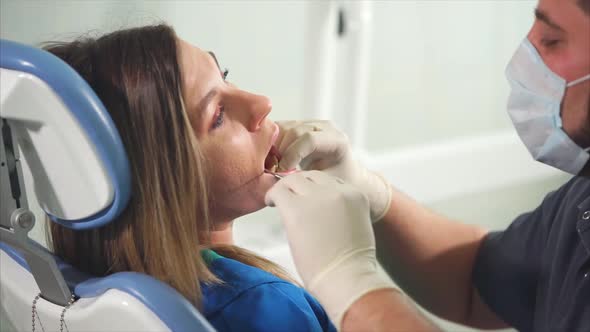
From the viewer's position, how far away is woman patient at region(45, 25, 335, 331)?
0.97 meters

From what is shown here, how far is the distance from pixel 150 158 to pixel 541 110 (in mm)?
664

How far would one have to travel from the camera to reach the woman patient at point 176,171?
0.97 m

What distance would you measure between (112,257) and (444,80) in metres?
1.48

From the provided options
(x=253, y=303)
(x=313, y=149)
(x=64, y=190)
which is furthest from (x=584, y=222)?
(x=64, y=190)

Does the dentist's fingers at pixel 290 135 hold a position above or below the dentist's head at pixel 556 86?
below

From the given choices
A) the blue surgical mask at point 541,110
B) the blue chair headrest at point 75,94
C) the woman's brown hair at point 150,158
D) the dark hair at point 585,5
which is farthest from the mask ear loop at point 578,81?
the blue chair headrest at point 75,94

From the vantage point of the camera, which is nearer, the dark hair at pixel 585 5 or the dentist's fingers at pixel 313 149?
the dark hair at pixel 585 5

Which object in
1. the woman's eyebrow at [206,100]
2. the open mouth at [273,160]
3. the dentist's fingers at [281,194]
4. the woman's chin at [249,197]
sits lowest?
the woman's chin at [249,197]

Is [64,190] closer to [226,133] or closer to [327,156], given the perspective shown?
[226,133]

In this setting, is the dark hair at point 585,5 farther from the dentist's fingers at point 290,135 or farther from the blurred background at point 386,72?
the blurred background at point 386,72

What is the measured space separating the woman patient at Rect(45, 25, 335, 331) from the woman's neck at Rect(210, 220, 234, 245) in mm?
79

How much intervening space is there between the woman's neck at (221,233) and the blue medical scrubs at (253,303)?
117 millimetres

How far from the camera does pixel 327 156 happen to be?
4.28 ft

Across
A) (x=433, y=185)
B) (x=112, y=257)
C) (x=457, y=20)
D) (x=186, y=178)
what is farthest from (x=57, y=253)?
(x=457, y=20)
